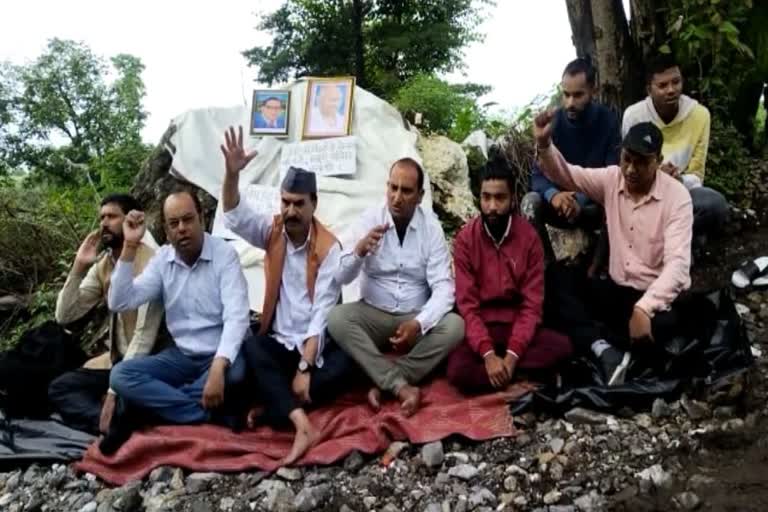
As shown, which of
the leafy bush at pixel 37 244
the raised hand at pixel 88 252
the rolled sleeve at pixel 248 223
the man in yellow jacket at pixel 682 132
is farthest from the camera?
the leafy bush at pixel 37 244

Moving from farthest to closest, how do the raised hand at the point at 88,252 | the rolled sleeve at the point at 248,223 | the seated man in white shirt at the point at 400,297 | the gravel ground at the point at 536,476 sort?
the raised hand at the point at 88,252 → the rolled sleeve at the point at 248,223 → the seated man in white shirt at the point at 400,297 → the gravel ground at the point at 536,476

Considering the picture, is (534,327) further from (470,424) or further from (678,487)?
(678,487)

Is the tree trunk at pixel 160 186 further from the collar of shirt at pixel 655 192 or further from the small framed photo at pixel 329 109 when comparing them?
the collar of shirt at pixel 655 192

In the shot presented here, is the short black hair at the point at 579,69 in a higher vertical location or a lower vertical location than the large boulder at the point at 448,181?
higher

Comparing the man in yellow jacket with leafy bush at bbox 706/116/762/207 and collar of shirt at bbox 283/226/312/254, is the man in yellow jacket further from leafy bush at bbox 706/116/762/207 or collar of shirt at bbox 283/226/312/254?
collar of shirt at bbox 283/226/312/254

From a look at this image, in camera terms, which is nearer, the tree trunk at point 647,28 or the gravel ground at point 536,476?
the gravel ground at point 536,476

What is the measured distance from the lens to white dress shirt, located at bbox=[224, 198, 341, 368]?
3.82m

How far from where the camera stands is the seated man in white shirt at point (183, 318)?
3.60 m

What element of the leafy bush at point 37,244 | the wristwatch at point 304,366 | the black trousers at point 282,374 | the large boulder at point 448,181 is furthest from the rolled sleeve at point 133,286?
the leafy bush at point 37,244

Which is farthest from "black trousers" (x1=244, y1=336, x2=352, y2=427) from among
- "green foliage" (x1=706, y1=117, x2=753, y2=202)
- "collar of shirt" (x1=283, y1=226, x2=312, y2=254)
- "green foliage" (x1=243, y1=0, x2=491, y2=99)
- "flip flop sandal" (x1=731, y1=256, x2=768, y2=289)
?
"green foliage" (x1=243, y1=0, x2=491, y2=99)

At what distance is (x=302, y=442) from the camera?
3.39 meters

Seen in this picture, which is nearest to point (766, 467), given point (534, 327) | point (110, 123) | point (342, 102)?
point (534, 327)

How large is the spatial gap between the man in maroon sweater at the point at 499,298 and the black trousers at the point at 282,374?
2.02ft

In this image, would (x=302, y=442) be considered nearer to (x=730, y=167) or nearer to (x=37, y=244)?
(x=730, y=167)
